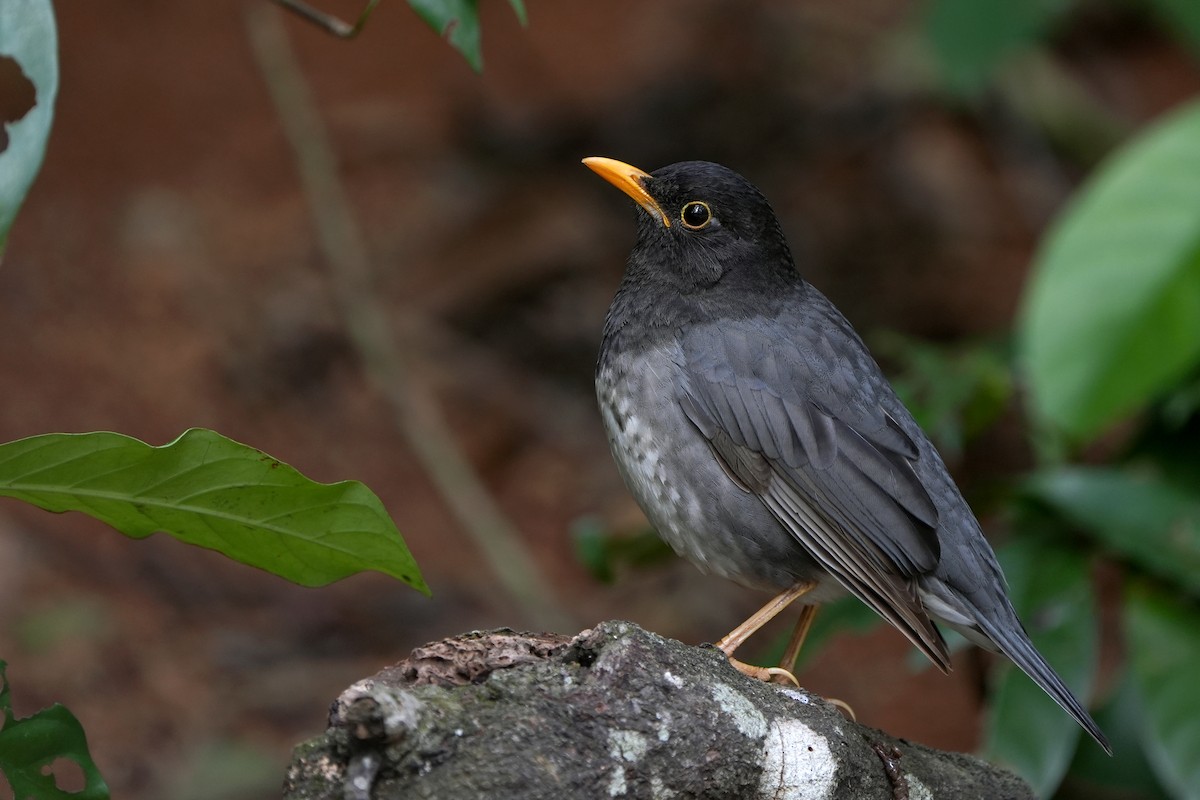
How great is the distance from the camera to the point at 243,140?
9.80 meters

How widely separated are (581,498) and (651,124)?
9.39 feet

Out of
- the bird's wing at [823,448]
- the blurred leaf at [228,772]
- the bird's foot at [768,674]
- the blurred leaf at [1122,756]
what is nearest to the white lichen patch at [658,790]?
the bird's foot at [768,674]

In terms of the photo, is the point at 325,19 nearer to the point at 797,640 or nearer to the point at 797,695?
the point at 797,695

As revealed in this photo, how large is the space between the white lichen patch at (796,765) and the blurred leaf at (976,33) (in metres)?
4.91

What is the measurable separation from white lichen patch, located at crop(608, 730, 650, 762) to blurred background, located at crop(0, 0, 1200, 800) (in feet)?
13.5

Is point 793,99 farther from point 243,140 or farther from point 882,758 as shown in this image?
point 882,758

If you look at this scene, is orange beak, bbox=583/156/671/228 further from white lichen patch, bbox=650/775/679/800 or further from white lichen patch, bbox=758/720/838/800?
white lichen patch, bbox=650/775/679/800

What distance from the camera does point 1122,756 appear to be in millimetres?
4836

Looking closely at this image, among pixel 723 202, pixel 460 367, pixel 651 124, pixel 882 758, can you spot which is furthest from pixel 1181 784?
pixel 651 124

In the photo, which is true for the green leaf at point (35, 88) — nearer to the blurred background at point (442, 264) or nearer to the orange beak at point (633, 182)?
the orange beak at point (633, 182)

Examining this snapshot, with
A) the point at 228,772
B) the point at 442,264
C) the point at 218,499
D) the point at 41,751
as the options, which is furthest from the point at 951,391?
the point at 442,264

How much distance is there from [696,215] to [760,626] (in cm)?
144

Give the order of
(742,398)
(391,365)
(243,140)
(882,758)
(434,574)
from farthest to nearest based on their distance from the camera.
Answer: (243,140) → (434,574) → (391,365) → (742,398) → (882,758)

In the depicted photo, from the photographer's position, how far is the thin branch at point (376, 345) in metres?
6.80
